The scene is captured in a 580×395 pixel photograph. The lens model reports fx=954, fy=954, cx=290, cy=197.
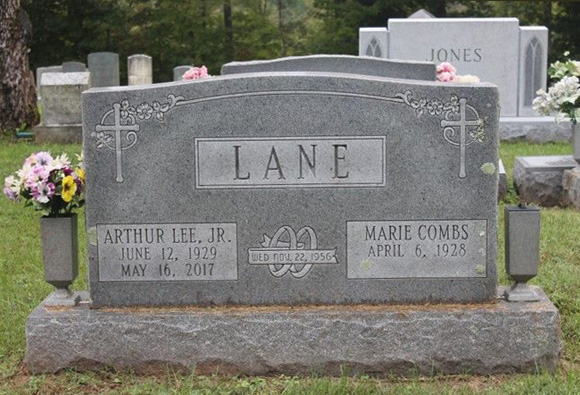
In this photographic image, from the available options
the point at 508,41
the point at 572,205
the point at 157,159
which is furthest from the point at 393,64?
the point at 508,41

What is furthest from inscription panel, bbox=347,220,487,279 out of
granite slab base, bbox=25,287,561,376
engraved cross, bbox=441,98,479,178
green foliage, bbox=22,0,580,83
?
green foliage, bbox=22,0,580,83

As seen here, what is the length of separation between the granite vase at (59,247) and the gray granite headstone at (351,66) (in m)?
2.34

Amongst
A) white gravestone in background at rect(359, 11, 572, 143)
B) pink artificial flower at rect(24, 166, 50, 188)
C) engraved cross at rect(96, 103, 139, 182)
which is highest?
white gravestone in background at rect(359, 11, 572, 143)

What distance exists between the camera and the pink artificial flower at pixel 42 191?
4578 mm

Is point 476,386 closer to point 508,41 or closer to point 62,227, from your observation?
point 62,227

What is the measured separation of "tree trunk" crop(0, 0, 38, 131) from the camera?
1462cm

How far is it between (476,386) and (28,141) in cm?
1075

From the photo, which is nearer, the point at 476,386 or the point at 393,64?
the point at 476,386

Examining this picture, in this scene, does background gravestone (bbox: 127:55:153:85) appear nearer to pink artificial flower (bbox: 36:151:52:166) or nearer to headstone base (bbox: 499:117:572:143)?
headstone base (bbox: 499:117:572:143)

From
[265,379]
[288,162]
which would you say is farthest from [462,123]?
[265,379]

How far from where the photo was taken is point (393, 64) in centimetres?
654

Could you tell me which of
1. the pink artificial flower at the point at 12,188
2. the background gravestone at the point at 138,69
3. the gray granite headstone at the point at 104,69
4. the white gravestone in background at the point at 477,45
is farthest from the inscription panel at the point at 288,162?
the background gravestone at the point at 138,69

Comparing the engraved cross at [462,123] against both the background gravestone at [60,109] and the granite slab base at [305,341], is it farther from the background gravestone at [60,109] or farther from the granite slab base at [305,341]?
the background gravestone at [60,109]

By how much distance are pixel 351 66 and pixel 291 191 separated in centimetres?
236
